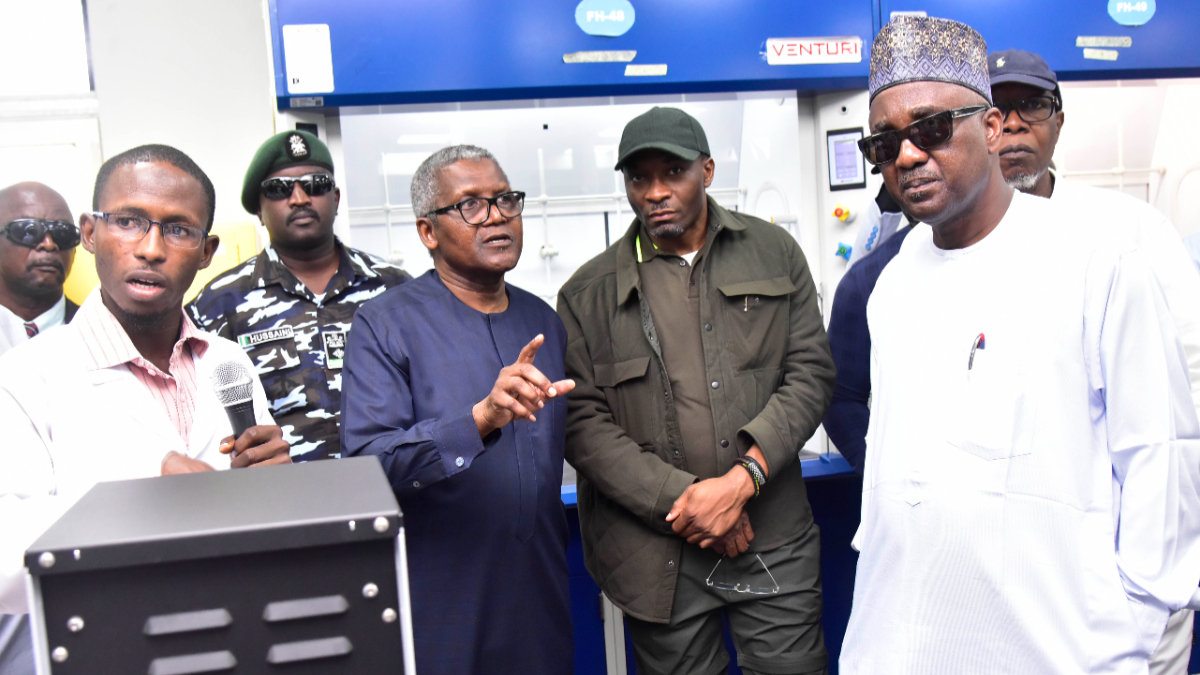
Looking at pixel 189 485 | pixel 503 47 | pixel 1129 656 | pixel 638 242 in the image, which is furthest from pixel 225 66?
pixel 1129 656

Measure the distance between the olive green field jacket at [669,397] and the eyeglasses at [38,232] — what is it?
1.56m

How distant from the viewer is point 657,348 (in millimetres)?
1942

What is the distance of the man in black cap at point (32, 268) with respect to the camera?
2.36 metres

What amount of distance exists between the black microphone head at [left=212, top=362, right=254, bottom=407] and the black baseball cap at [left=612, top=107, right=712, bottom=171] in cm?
101

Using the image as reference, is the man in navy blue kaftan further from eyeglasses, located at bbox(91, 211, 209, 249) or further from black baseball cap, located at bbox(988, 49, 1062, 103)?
black baseball cap, located at bbox(988, 49, 1062, 103)

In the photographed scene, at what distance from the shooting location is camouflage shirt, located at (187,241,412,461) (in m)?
2.00

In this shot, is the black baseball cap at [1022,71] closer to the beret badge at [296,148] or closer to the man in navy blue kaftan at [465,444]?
Answer: the man in navy blue kaftan at [465,444]

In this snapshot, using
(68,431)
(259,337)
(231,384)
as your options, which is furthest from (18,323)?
(231,384)

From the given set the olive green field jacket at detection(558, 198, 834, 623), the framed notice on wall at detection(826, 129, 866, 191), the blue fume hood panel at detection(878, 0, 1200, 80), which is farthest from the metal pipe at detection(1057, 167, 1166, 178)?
the olive green field jacket at detection(558, 198, 834, 623)

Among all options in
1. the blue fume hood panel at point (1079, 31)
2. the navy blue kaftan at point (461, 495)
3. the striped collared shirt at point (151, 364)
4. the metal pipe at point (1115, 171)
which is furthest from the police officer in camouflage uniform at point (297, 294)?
the metal pipe at point (1115, 171)

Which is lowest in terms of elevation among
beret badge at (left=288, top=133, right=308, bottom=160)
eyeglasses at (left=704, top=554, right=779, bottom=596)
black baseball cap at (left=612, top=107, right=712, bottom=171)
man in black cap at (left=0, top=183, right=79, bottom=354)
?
eyeglasses at (left=704, top=554, right=779, bottom=596)

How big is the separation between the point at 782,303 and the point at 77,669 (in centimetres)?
161

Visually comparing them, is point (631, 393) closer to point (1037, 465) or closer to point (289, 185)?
point (1037, 465)

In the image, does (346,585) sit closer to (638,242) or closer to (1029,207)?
(1029,207)
